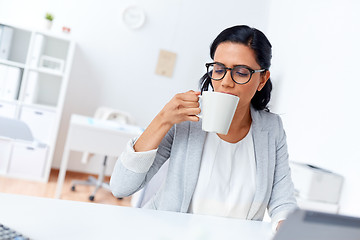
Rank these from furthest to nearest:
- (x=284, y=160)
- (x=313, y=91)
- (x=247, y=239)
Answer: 1. (x=313, y=91)
2. (x=284, y=160)
3. (x=247, y=239)

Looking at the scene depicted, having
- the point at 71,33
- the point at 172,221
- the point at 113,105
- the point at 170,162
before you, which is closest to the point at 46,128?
the point at 113,105

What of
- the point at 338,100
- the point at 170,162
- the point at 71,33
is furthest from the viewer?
the point at 71,33

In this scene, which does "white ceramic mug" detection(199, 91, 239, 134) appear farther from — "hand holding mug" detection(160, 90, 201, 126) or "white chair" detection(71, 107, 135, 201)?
"white chair" detection(71, 107, 135, 201)

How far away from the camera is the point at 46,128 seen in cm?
383

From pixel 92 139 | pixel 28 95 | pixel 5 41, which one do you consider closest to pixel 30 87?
pixel 28 95

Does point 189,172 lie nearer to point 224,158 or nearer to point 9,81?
point 224,158

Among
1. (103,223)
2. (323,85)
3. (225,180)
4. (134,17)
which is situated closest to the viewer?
(103,223)

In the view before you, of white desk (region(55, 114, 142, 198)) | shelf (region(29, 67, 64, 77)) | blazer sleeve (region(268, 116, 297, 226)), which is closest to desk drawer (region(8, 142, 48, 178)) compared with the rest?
shelf (region(29, 67, 64, 77))

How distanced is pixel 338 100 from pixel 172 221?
2.23 metres

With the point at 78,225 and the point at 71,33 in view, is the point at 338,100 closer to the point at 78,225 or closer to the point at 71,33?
the point at 78,225

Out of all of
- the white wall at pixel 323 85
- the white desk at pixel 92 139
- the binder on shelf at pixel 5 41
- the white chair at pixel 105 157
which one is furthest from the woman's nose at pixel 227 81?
the binder on shelf at pixel 5 41

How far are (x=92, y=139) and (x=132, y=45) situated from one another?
5.27 feet

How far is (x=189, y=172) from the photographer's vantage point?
1.12 meters

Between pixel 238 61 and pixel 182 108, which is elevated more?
pixel 238 61
